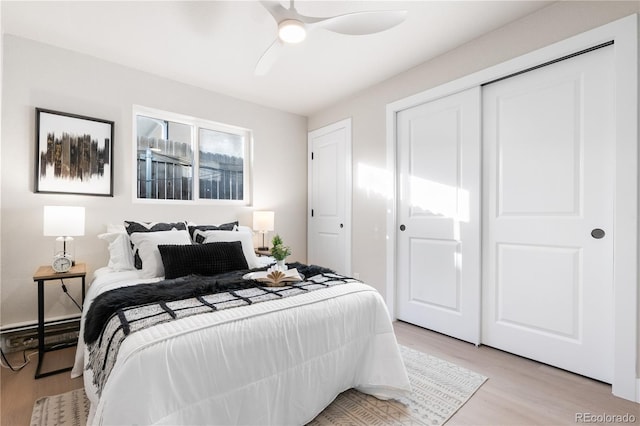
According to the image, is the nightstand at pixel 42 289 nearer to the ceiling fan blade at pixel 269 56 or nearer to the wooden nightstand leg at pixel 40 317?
the wooden nightstand leg at pixel 40 317

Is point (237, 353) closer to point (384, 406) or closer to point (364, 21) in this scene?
point (384, 406)

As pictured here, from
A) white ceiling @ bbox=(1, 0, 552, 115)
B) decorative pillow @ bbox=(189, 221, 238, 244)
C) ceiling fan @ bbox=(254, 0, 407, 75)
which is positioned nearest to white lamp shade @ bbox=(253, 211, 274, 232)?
decorative pillow @ bbox=(189, 221, 238, 244)


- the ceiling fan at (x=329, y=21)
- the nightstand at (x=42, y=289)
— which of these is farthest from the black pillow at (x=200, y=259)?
the ceiling fan at (x=329, y=21)

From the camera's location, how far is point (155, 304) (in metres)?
1.48

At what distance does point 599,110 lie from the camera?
195 cm

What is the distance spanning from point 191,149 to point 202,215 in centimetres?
79

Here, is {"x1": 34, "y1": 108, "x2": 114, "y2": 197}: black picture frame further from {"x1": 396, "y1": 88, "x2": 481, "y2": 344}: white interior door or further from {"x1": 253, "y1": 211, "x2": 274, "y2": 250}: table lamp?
{"x1": 396, "y1": 88, "x2": 481, "y2": 344}: white interior door

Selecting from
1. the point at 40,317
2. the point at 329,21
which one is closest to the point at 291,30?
the point at 329,21

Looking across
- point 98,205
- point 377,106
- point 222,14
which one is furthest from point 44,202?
point 377,106

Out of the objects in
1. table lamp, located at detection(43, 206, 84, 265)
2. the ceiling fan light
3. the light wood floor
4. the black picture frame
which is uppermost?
the ceiling fan light

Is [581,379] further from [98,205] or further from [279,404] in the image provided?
[98,205]

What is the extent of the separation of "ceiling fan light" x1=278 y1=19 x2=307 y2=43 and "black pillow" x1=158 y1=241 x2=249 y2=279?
5.13 ft

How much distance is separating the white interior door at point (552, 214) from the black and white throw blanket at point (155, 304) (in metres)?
1.42

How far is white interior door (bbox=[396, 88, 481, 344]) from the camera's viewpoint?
2.58 m
